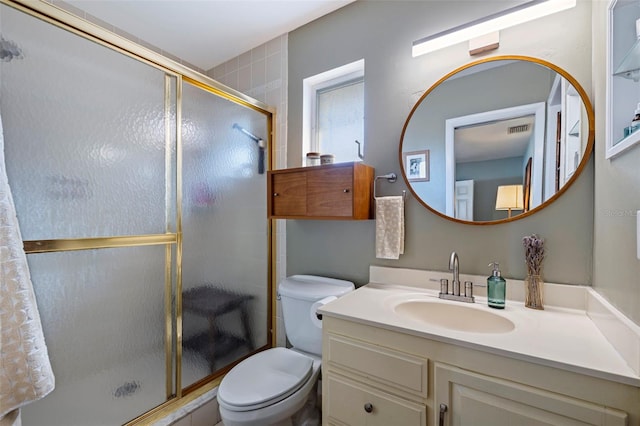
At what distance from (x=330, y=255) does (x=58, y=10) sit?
1596 millimetres

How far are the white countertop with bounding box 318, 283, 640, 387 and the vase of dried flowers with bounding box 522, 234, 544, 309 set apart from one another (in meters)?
0.04

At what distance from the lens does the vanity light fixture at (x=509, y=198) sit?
1.14 m

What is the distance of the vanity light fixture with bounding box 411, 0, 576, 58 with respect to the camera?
107 cm

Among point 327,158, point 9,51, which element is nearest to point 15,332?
point 9,51

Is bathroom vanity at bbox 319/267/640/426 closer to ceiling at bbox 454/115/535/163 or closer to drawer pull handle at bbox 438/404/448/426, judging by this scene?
drawer pull handle at bbox 438/404/448/426

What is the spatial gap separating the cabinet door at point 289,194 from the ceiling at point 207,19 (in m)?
0.99

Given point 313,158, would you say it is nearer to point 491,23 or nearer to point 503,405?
point 491,23

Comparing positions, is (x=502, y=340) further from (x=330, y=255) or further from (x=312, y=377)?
(x=330, y=255)

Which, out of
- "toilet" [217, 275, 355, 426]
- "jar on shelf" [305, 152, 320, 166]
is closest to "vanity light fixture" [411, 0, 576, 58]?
"jar on shelf" [305, 152, 320, 166]

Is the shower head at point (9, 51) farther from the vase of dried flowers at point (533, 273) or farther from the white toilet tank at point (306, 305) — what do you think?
the vase of dried flowers at point (533, 273)

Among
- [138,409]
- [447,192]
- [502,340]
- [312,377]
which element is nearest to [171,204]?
[138,409]

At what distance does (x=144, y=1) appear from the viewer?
5.18 feet

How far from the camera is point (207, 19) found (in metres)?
1.73

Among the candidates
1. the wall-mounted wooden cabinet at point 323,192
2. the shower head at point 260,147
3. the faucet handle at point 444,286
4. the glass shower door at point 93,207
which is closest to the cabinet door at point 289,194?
the wall-mounted wooden cabinet at point 323,192
